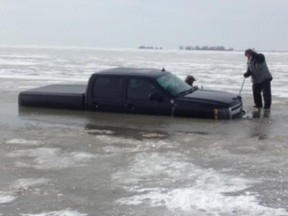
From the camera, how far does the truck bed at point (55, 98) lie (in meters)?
14.4

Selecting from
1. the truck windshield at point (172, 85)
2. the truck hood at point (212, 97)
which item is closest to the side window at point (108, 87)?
the truck windshield at point (172, 85)

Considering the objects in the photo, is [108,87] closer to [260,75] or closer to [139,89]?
[139,89]

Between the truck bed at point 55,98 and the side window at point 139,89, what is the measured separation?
1.52m

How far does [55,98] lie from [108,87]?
1.77m

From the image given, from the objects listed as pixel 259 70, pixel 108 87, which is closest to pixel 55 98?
pixel 108 87

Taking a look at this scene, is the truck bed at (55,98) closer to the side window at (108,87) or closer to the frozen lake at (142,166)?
the side window at (108,87)

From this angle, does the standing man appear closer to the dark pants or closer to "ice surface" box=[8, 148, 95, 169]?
the dark pants

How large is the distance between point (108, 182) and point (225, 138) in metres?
4.00

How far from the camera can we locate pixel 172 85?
1357 cm

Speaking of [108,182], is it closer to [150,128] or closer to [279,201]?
[279,201]

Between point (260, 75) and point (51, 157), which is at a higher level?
point (260, 75)

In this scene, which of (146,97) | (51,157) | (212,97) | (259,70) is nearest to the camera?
(51,157)

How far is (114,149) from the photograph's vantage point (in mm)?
9719

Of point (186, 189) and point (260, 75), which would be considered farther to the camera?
point (260, 75)
